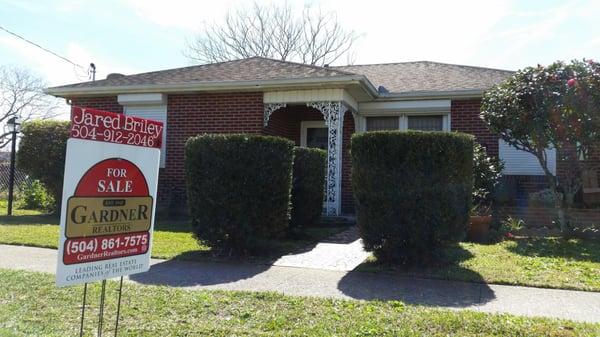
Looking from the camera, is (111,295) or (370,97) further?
(370,97)

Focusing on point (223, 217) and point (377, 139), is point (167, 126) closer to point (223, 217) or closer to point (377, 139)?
point (223, 217)

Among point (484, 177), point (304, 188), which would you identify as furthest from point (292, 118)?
point (484, 177)

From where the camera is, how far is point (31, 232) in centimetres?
921

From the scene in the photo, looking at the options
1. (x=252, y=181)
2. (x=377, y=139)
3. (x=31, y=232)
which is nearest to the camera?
(x=377, y=139)

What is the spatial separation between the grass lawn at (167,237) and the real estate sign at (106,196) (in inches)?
141

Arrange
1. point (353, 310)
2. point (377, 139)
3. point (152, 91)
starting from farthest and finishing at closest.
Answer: point (152, 91) → point (377, 139) → point (353, 310)

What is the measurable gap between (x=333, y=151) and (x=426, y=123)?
2.91 m

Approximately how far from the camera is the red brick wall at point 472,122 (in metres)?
11.9

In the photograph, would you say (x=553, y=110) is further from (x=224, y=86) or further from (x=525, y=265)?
(x=224, y=86)

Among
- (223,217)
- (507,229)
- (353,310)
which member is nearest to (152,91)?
(223,217)

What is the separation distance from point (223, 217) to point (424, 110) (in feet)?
23.3

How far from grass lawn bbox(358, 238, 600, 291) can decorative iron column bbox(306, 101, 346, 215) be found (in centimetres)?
344

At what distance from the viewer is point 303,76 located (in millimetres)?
11008

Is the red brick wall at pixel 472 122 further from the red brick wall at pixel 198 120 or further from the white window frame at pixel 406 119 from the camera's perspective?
the red brick wall at pixel 198 120
